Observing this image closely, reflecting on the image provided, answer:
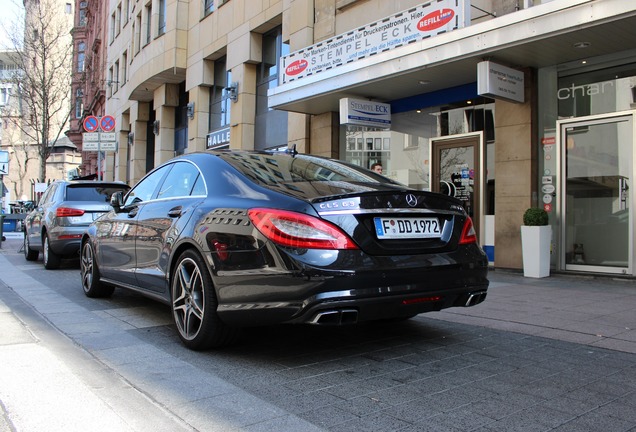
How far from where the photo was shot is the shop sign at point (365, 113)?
11.7m

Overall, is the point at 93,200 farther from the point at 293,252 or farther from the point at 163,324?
the point at 293,252

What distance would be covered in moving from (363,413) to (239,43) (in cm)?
1706

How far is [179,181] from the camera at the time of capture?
489 cm

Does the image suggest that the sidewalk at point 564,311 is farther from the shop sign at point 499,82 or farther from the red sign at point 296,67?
the red sign at point 296,67

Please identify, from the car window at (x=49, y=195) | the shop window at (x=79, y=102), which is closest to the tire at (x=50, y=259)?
the car window at (x=49, y=195)

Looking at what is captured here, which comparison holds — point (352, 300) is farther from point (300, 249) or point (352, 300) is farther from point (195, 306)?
point (195, 306)

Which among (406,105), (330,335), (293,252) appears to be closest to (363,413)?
(293,252)

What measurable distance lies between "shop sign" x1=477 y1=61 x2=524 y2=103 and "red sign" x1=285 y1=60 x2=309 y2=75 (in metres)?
4.95

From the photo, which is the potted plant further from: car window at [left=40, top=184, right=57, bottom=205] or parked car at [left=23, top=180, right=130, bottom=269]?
car window at [left=40, top=184, right=57, bottom=205]

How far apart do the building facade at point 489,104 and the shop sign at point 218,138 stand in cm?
314

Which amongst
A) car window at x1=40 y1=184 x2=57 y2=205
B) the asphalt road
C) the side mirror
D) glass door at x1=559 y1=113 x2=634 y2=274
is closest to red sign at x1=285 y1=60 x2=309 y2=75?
car window at x1=40 y1=184 x2=57 y2=205

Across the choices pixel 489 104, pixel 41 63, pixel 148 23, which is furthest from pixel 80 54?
pixel 489 104

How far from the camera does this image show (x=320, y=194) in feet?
11.8

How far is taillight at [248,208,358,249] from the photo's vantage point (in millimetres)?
3377
